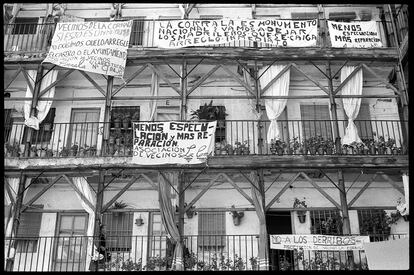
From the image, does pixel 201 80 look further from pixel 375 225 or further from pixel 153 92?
pixel 375 225

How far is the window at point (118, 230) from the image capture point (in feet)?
57.7

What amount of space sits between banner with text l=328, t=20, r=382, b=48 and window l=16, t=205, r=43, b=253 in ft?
39.1

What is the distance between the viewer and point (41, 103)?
1902cm

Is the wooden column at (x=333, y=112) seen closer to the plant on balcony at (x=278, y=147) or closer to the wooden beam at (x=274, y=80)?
the wooden beam at (x=274, y=80)

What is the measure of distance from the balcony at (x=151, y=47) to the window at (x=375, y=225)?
18.0 ft

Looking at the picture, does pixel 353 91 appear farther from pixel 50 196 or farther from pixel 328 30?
pixel 50 196

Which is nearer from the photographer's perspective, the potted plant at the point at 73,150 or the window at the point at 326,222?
the window at the point at 326,222

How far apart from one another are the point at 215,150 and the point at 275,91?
3211 mm

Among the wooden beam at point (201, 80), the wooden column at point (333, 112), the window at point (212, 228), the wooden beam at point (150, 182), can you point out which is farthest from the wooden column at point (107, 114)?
the wooden column at point (333, 112)

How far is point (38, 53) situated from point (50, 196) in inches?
202

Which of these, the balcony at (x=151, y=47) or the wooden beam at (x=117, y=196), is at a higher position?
the balcony at (x=151, y=47)

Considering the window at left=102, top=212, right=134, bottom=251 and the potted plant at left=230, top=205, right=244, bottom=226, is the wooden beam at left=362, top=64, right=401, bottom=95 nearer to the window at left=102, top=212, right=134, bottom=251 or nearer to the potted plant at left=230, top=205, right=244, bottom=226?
the potted plant at left=230, top=205, right=244, bottom=226

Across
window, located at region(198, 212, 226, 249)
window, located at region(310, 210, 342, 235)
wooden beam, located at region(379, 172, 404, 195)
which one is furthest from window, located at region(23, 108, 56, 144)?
wooden beam, located at region(379, 172, 404, 195)

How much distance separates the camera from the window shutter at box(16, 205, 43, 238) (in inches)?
707
